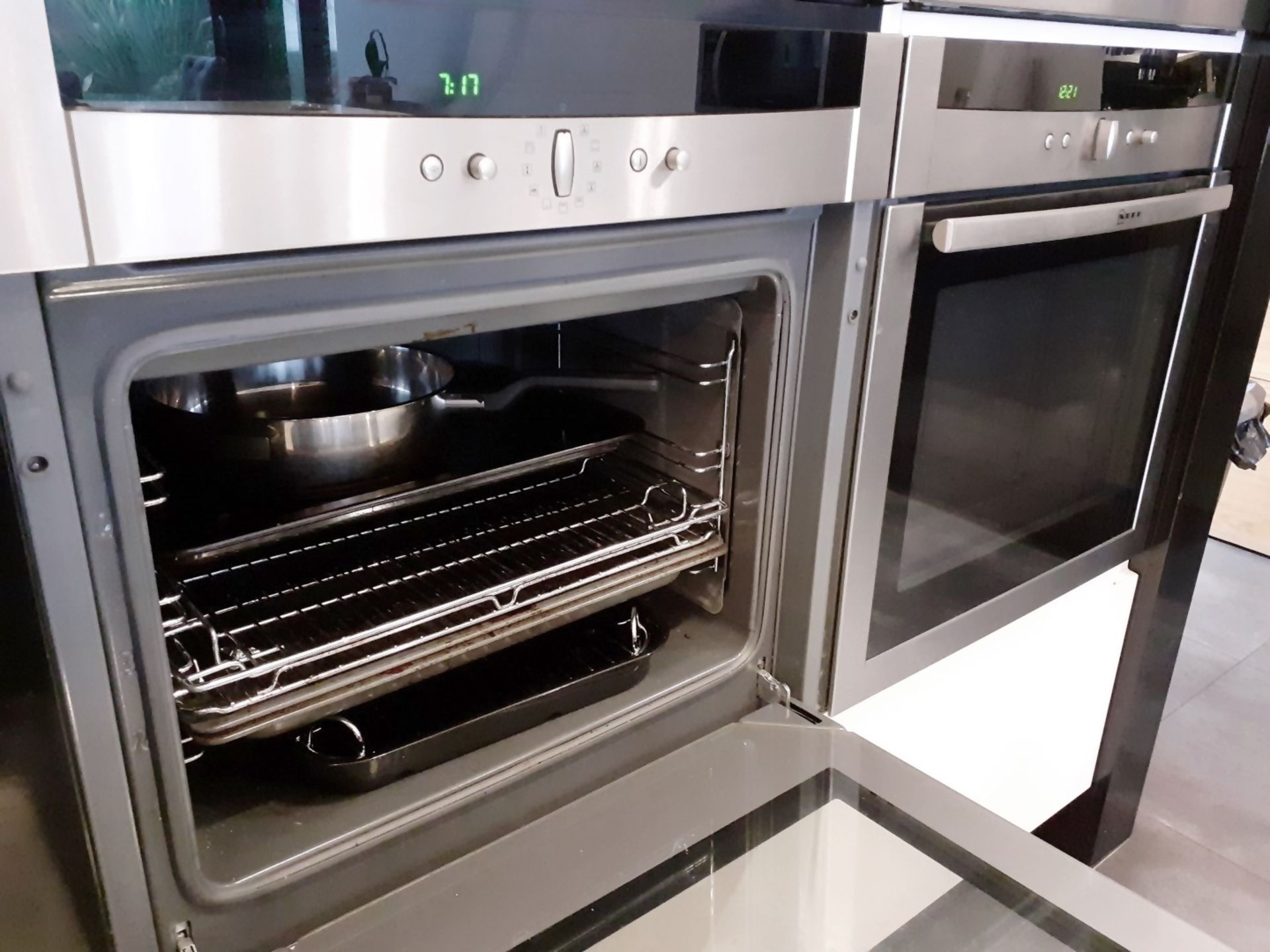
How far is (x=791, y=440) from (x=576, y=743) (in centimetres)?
31

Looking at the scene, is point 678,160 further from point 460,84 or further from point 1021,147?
point 1021,147

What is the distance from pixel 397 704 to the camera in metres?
0.86

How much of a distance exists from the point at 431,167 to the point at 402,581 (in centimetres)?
40

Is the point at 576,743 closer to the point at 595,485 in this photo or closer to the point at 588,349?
the point at 595,485

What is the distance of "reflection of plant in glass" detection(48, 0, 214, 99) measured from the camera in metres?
0.44

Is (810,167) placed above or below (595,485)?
above

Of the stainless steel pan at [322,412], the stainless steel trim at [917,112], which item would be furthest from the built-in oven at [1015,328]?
the stainless steel pan at [322,412]

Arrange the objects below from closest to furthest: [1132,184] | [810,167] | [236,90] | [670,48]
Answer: [236,90]
[670,48]
[810,167]
[1132,184]

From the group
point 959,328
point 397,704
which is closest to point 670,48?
point 959,328

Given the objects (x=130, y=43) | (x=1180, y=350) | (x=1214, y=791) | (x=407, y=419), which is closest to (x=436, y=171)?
(x=130, y=43)

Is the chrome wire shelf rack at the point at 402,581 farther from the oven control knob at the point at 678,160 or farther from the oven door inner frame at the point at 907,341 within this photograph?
the oven control knob at the point at 678,160

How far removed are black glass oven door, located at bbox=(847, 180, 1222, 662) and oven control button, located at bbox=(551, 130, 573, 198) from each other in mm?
330

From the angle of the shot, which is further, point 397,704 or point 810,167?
point 397,704

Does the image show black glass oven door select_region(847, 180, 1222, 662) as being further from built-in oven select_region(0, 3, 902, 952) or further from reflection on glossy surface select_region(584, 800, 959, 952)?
reflection on glossy surface select_region(584, 800, 959, 952)
